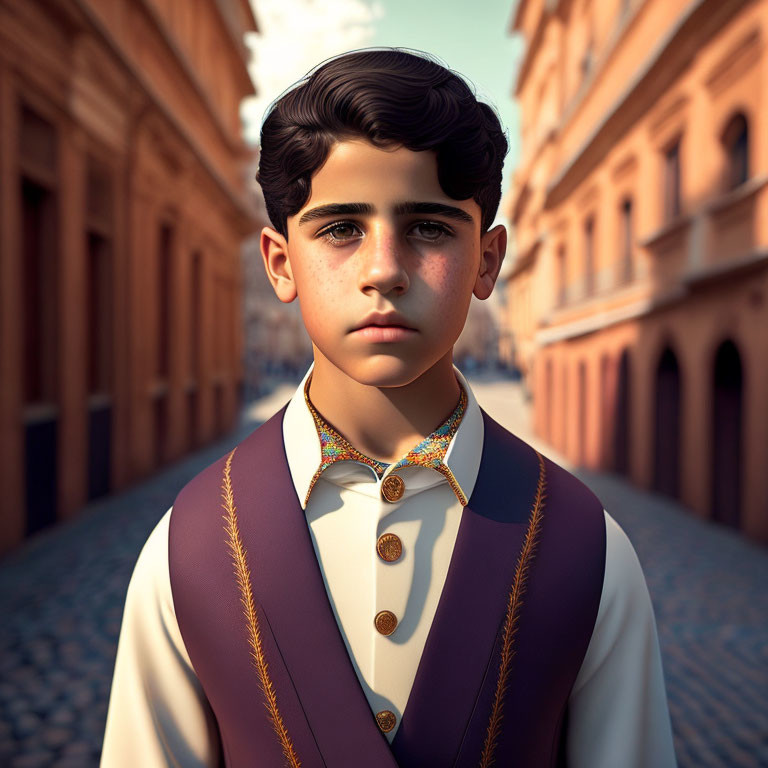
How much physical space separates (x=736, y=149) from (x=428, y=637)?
9044 millimetres

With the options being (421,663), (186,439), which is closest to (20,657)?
(421,663)

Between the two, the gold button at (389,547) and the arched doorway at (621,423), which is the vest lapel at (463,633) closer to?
the gold button at (389,547)

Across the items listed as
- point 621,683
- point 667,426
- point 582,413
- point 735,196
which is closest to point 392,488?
point 621,683

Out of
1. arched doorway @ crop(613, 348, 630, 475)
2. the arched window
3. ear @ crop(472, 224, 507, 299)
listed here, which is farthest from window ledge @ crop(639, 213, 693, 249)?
ear @ crop(472, 224, 507, 299)

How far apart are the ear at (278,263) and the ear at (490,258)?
1.33 ft

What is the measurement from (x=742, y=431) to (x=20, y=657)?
7.72 meters

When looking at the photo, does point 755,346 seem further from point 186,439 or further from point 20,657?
point 186,439

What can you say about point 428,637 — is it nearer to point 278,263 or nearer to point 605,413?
point 278,263

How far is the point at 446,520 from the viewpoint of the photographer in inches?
51.9

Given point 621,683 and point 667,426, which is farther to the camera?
point 667,426

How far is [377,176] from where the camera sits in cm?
125

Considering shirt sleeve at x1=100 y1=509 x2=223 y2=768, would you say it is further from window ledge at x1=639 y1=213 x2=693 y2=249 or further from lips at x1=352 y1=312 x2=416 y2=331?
window ledge at x1=639 y1=213 x2=693 y2=249

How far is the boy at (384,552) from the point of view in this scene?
1.22 meters

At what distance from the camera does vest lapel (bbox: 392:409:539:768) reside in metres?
1.21
